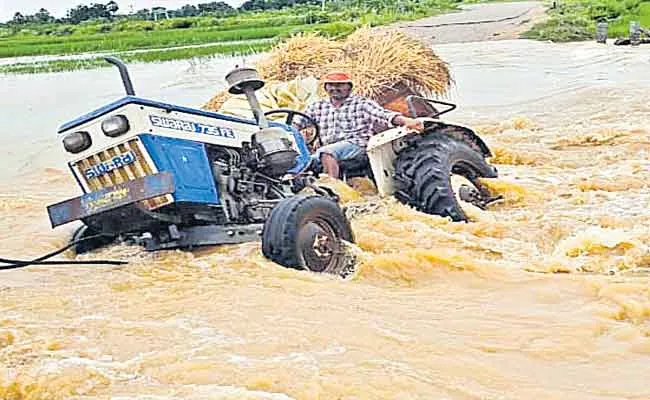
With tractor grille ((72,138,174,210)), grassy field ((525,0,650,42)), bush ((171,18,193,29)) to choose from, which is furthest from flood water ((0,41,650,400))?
bush ((171,18,193,29))

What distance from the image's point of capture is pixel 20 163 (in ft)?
47.3

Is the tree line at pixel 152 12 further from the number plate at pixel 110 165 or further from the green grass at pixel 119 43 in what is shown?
the number plate at pixel 110 165

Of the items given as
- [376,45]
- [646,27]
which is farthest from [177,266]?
[646,27]

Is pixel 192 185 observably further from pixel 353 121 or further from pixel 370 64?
pixel 370 64

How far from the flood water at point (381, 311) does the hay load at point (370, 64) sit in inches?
64.7

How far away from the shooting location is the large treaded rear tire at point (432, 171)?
25.8ft

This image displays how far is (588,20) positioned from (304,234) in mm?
35210

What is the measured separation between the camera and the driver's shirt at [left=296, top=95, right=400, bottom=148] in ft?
28.9

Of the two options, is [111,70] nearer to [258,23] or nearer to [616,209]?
[616,209]

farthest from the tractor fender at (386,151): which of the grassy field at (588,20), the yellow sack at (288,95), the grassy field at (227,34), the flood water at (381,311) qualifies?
the grassy field at (588,20)

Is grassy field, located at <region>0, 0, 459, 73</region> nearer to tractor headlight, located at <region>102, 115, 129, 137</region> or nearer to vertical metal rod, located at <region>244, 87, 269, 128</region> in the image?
vertical metal rod, located at <region>244, 87, 269, 128</region>

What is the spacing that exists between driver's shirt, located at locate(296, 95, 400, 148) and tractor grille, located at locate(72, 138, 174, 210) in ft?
8.95

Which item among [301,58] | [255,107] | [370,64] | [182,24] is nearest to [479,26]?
[182,24]

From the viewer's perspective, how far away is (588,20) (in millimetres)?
39156
